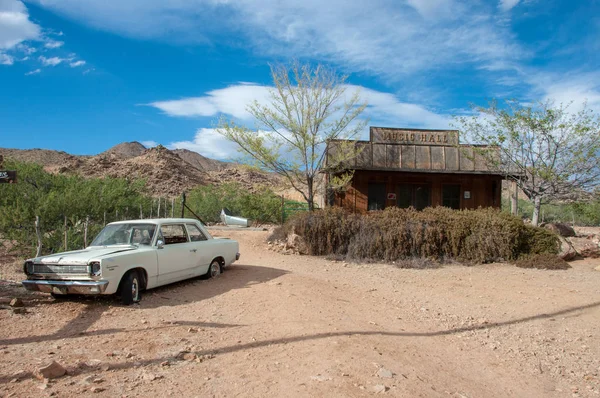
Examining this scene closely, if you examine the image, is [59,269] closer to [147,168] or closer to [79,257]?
[79,257]

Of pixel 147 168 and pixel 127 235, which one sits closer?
pixel 127 235

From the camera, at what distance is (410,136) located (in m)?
19.7

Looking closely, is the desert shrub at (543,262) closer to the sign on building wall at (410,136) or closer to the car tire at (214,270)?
the sign on building wall at (410,136)

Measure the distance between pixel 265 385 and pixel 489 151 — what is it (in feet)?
53.3

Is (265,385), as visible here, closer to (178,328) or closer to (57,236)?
(178,328)

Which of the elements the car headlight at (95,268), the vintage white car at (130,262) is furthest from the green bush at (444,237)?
the car headlight at (95,268)

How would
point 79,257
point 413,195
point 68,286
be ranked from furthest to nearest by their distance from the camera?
point 413,195, point 79,257, point 68,286

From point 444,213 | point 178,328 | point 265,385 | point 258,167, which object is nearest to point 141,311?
point 178,328

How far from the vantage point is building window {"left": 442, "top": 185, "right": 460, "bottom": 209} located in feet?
65.9

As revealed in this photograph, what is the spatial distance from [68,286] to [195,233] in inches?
131

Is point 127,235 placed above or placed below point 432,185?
below

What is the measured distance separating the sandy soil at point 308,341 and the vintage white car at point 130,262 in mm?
320

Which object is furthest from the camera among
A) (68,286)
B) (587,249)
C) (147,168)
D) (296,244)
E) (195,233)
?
(147,168)

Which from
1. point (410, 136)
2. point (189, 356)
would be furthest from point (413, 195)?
point (189, 356)
